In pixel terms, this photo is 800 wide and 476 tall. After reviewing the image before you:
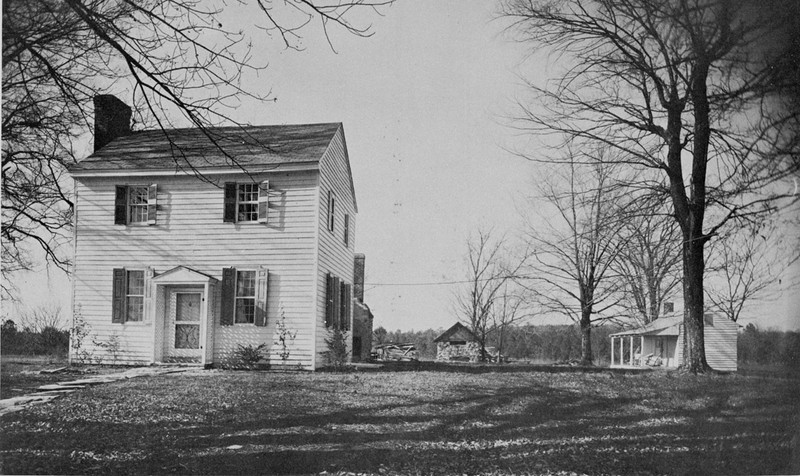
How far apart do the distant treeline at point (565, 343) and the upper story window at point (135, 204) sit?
6.71ft

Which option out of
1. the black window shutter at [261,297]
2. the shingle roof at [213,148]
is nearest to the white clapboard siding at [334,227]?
the shingle roof at [213,148]

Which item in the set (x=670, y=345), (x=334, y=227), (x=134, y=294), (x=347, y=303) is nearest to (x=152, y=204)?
(x=134, y=294)

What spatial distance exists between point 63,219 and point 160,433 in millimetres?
1755

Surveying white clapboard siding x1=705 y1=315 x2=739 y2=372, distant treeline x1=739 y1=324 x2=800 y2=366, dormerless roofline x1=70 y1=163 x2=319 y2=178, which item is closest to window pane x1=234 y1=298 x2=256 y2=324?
dormerless roofline x1=70 y1=163 x2=319 y2=178

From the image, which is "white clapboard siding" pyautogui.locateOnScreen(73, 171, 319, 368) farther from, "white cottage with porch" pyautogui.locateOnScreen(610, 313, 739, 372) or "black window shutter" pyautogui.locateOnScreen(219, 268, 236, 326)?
"white cottage with porch" pyautogui.locateOnScreen(610, 313, 739, 372)

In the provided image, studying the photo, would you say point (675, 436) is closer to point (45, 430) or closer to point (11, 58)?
point (45, 430)

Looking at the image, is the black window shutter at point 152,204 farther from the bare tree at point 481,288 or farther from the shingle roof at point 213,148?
the bare tree at point 481,288

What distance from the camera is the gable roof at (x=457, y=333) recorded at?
4031 mm

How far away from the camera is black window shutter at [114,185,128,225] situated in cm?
433

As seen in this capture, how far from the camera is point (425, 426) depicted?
380 centimetres

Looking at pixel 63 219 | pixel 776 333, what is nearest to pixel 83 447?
pixel 63 219

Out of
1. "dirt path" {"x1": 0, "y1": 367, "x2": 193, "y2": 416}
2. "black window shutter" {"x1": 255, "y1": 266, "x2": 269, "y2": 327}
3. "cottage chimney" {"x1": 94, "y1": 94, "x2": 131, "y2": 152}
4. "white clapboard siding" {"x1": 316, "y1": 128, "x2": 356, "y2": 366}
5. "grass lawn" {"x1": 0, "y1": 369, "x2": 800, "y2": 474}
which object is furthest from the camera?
"black window shutter" {"x1": 255, "y1": 266, "x2": 269, "y2": 327}

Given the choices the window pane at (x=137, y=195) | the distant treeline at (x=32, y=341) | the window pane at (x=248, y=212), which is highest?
the window pane at (x=137, y=195)

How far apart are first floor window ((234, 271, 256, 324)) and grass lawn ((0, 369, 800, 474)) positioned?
498 millimetres
